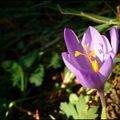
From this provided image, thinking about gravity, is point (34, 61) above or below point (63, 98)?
above

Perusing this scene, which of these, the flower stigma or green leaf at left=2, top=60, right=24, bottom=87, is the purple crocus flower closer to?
the flower stigma

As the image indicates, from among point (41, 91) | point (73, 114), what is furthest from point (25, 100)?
point (73, 114)

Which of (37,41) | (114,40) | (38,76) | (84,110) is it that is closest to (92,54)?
(114,40)

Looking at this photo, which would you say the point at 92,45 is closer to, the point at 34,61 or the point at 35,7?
the point at 34,61

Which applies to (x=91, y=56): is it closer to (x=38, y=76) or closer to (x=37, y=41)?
(x=38, y=76)

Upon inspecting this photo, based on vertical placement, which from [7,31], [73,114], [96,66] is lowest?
[73,114]

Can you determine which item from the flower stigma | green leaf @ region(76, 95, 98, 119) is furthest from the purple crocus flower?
green leaf @ region(76, 95, 98, 119)
